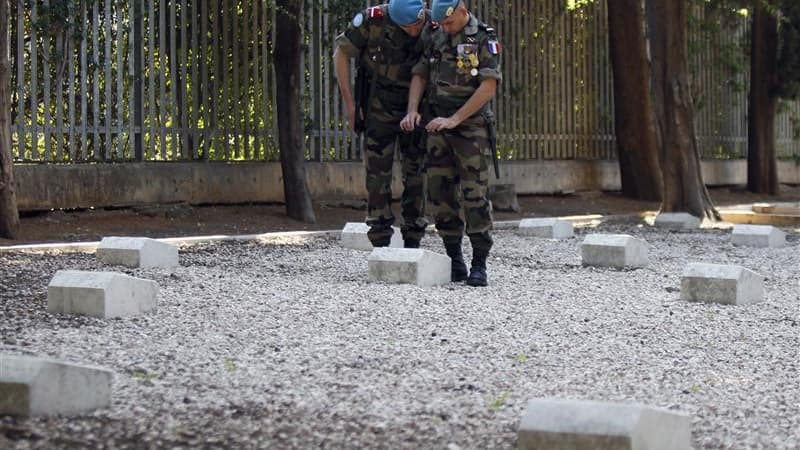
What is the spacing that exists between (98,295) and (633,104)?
1468 cm

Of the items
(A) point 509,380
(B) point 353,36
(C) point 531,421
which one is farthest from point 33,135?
(C) point 531,421

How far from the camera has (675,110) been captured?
54.2 feet

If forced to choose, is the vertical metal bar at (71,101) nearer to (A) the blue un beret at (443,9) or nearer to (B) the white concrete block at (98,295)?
Answer: (A) the blue un beret at (443,9)

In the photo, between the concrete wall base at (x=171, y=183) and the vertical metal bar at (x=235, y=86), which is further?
the vertical metal bar at (x=235, y=86)

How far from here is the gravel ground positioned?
4820 mm

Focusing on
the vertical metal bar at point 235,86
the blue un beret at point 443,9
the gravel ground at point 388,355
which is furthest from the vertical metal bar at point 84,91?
the blue un beret at point 443,9

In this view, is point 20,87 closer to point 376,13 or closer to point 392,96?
point 376,13

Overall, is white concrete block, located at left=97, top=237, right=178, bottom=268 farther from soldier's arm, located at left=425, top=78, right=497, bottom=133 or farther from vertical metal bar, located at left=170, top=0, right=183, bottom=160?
vertical metal bar, located at left=170, top=0, right=183, bottom=160

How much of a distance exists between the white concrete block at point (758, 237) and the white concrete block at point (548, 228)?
5.64 ft

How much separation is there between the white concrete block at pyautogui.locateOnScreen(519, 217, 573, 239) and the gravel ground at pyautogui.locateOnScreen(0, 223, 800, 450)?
3.79m

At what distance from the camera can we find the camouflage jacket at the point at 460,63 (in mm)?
8562

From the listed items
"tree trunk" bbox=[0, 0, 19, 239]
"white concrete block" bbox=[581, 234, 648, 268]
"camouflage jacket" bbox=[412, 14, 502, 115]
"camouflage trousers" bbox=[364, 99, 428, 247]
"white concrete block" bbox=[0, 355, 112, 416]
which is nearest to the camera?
"white concrete block" bbox=[0, 355, 112, 416]

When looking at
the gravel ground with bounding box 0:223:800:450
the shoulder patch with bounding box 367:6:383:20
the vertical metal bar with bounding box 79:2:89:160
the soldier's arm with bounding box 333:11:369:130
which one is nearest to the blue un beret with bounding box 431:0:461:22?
the shoulder patch with bounding box 367:6:383:20

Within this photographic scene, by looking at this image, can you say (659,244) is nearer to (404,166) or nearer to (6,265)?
(404,166)
